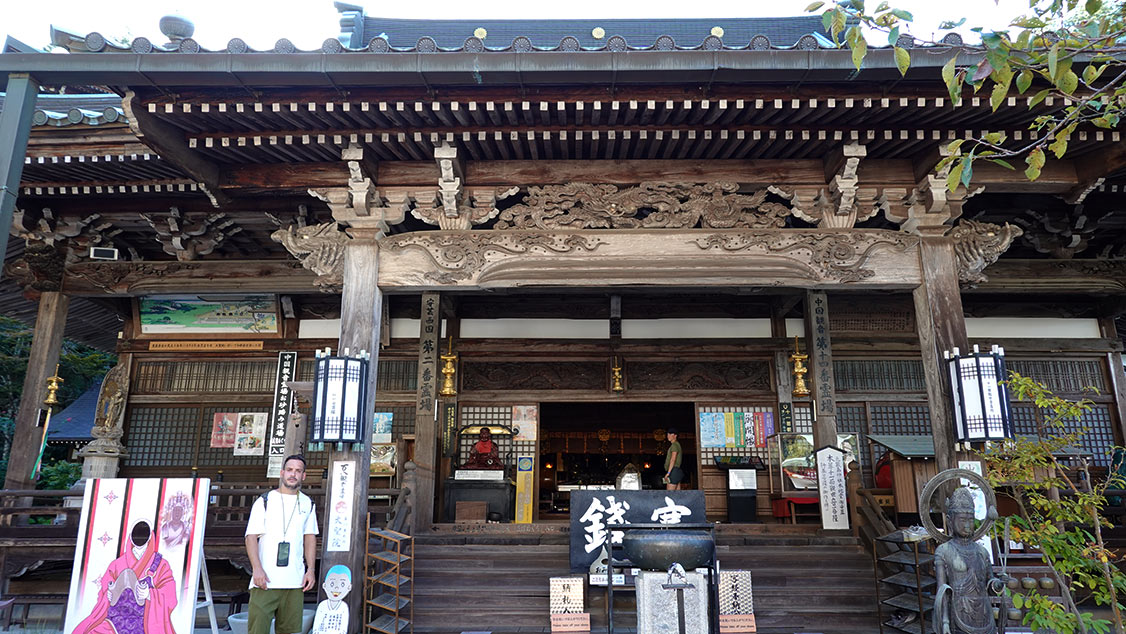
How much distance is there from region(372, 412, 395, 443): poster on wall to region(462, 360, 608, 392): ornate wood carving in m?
1.14

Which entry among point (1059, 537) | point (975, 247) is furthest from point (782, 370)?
point (1059, 537)

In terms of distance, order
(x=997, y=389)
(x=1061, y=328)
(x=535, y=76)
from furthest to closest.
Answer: (x=1061, y=328), (x=997, y=389), (x=535, y=76)

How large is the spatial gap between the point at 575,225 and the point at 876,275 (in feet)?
9.48

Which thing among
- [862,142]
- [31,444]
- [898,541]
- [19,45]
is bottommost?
[898,541]

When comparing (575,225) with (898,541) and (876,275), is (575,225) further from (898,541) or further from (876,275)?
(898,541)

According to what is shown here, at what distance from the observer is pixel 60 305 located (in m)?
8.52

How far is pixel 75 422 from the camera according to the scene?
15641 millimetres

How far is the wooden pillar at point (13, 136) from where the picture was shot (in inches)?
187

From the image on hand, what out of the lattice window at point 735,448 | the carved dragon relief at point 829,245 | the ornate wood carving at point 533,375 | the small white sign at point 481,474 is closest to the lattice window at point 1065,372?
the lattice window at point 735,448

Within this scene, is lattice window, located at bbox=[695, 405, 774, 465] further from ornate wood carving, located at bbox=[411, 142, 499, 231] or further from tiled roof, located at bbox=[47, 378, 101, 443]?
tiled roof, located at bbox=[47, 378, 101, 443]

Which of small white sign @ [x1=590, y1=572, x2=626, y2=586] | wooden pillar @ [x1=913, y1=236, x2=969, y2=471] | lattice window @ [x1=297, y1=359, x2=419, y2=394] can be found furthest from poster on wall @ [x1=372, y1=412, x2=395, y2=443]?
wooden pillar @ [x1=913, y1=236, x2=969, y2=471]

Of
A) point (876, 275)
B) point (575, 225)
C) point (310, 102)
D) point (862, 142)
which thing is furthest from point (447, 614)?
point (862, 142)

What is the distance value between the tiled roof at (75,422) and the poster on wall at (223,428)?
6.45 metres

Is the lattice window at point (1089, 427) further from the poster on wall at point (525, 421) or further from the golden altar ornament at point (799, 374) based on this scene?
the poster on wall at point (525, 421)
